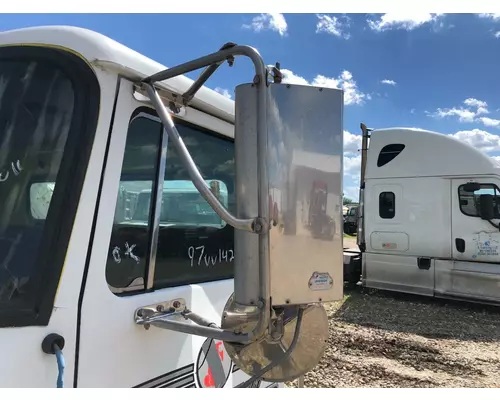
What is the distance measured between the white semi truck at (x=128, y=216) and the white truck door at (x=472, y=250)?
7.30m

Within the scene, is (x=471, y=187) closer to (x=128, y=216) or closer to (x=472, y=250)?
(x=472, y=250)

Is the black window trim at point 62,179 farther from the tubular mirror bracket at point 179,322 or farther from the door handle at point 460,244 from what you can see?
the door handle at point 460,244

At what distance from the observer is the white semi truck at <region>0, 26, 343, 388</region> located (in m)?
1.23

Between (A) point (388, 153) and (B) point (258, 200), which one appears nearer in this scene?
(B) point (258, 200)

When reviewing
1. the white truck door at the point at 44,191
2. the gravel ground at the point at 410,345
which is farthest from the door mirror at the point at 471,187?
the white truck door at the point at 44,191

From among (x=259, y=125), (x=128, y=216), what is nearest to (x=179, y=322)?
→ (x=128, y=216)

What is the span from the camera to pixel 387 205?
8.86 m

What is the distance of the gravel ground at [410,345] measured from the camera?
4.97 meters

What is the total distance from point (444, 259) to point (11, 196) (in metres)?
8.14

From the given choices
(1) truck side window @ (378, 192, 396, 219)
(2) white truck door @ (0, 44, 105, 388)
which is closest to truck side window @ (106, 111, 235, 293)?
(2) white truck door @ (0, 44, 105, 388)

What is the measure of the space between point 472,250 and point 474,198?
3.04ft

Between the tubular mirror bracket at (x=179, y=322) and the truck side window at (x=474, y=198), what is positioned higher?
the truck side window at (x=474, y=198)

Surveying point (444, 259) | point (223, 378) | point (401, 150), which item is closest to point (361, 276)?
point (444, 259)

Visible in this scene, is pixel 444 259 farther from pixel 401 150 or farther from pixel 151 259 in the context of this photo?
pixel 151 259
